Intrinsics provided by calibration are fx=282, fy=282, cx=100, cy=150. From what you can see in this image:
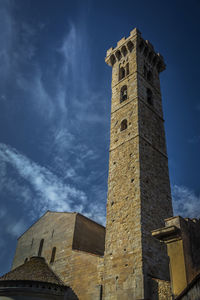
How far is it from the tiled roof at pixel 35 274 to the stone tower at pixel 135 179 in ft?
13.0

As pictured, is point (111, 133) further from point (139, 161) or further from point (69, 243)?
point (69, 243)

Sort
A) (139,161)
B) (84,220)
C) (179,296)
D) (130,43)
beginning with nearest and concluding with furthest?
1. (179,296)
2. (139,161)
3. (84,220)
4. (130,43)

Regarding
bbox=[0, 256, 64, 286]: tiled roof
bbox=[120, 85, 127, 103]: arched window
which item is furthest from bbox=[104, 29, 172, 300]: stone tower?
bbox=[0, 256, 64, 286]: tiled roof

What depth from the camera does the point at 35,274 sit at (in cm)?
1520

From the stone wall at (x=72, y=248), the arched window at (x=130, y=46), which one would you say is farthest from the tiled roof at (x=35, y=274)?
the arched window at (x=130, y=46)

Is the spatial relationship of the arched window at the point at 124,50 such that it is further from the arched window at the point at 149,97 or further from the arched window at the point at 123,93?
the arched window at the point at 149,97

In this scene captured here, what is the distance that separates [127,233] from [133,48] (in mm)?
14519

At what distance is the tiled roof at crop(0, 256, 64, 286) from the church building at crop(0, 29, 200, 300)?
54 millimetres

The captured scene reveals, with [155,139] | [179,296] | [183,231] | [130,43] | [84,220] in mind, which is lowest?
[179,296]

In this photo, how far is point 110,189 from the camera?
1541 cm

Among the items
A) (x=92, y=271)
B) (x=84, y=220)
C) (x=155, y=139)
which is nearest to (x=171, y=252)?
(x=92, y=271)

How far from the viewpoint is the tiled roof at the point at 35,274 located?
14.7m

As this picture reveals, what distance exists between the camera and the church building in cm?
1077

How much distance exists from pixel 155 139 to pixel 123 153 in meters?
2.50
